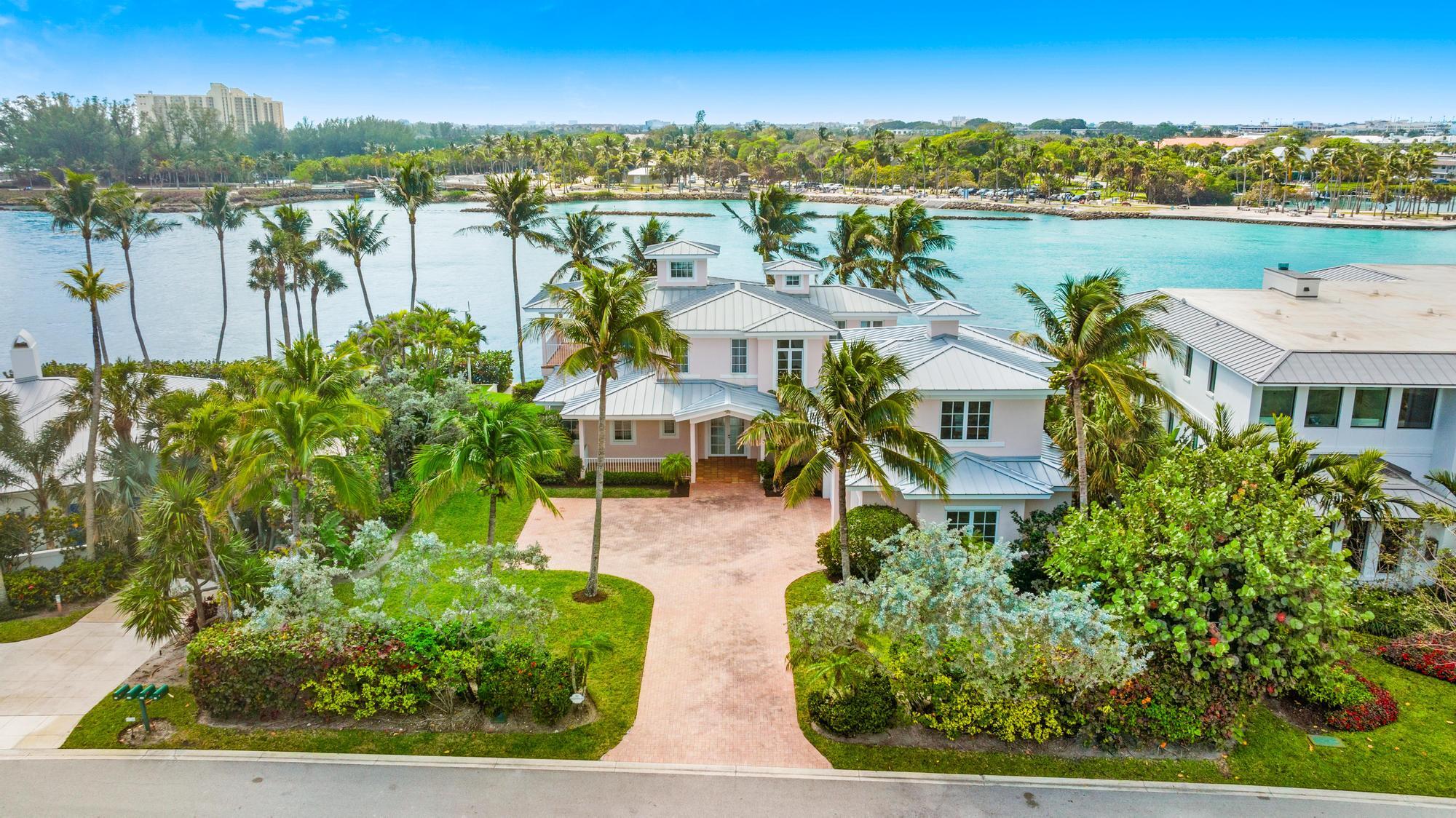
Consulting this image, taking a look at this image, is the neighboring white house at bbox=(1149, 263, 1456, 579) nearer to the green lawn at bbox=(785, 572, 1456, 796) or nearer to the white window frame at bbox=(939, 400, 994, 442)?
the white window frame at bbox=(939, 400, 994, 442)

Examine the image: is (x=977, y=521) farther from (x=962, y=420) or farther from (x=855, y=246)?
(x=855, y=246)

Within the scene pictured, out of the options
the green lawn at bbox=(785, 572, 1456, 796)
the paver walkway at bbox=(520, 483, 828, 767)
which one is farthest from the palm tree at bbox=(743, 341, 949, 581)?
the green lawn at bbox=(785, 572, 1456, 796)

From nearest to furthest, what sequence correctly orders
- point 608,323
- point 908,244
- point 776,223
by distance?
1. point 608,323
2. point 908,244
3. point 776,223

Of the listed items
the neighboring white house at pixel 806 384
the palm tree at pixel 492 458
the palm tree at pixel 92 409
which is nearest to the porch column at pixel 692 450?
the neighboring white house at pixel 806 384

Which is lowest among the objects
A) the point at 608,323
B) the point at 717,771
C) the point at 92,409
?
the point at 717,771

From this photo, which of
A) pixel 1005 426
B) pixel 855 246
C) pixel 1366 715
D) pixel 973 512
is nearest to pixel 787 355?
pixel 1005 426

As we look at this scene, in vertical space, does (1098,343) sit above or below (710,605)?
above
